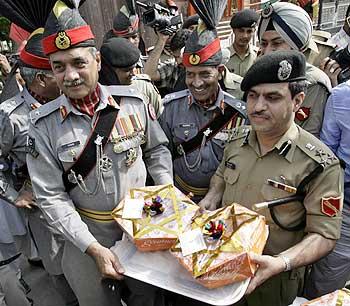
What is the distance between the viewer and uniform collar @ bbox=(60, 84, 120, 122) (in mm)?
2000

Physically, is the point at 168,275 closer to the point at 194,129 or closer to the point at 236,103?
the point at 194,129

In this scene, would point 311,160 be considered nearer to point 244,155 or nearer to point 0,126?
point 244,155

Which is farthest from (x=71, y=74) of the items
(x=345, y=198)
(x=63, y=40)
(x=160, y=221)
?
(x=345, y=198)

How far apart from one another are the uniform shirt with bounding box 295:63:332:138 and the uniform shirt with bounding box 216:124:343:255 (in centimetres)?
63

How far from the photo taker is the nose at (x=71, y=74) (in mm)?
1902

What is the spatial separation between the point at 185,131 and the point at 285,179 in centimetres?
104

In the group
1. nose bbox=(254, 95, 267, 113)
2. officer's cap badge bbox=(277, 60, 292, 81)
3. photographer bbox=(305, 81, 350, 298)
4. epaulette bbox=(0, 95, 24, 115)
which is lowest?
photographer bbox=(305, 81, 350, 298)

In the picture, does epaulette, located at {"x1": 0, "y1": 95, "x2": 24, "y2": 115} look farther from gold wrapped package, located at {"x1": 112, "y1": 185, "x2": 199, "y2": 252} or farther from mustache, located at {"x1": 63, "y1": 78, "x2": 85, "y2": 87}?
gold wrapped package, located at {"x1": 112, "y1": 185, "x2": 199, "y2": 252}

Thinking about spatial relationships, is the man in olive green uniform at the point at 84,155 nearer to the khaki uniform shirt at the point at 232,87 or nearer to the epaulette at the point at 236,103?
the epaulette at the point at 236,103

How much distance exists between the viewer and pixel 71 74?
74.9 inches

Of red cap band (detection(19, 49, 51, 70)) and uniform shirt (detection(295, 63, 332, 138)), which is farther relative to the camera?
uniform shirt (detection(295, 63, 332, 138))

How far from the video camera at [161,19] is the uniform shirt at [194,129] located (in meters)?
1.56

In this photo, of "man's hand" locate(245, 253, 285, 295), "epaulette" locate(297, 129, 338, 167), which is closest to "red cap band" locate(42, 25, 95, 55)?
"epaulette" locate(297, 129, 338, 167)

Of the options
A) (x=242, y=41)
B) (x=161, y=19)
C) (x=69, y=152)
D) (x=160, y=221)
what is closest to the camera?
(x=160, y=221)
